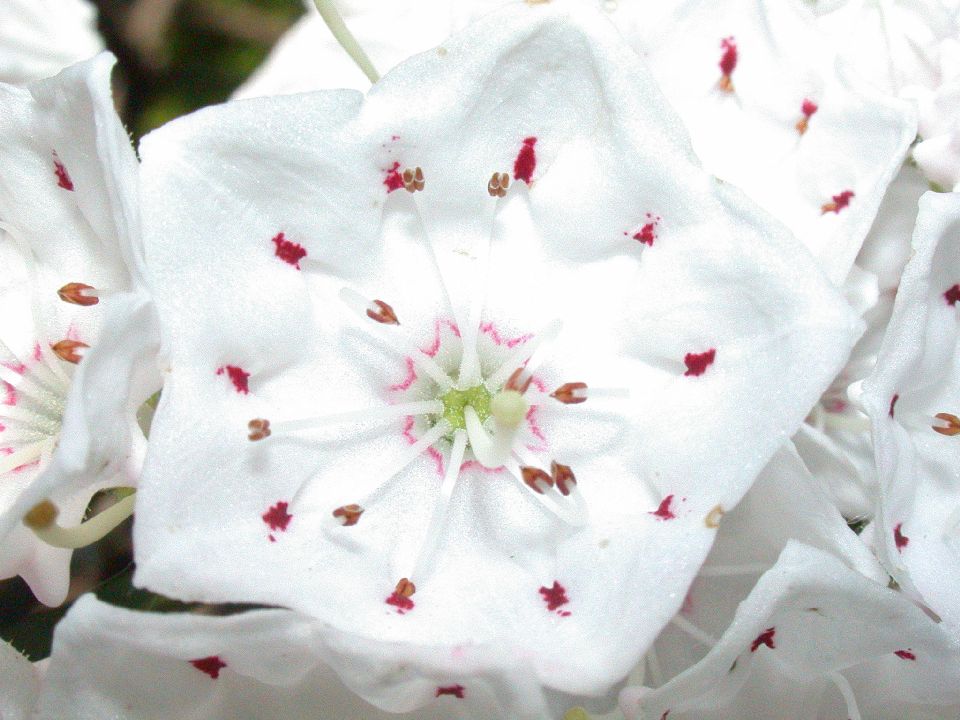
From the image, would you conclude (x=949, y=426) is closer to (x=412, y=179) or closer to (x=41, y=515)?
(x=412, y=179)

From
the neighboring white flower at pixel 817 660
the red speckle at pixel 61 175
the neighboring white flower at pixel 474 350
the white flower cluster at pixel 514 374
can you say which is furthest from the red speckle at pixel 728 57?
Answer: the red speckle at pixel 61 175

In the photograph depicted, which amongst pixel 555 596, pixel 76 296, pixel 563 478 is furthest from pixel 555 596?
pixel 76 296

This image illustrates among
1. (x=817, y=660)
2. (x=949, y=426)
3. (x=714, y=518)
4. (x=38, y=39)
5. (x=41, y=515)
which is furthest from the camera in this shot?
(x=38, y=39)

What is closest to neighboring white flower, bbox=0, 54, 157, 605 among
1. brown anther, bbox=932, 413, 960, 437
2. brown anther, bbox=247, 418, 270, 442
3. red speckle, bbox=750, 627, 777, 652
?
brown anther, bbox=247, 418, 270, 442

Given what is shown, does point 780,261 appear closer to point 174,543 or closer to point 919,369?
point 919,369

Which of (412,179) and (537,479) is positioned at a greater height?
(412,179)

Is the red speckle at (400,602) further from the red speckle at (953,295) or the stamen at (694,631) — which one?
the red speckle at (953,295)

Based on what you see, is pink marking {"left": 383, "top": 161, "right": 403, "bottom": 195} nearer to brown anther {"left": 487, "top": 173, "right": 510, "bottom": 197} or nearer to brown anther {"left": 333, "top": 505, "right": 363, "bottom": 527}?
brown anther {"left": 487, "top": 173, "right": 510, "bottom": 197}
